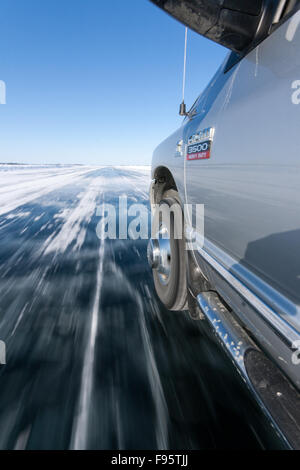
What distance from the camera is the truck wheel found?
1.87m

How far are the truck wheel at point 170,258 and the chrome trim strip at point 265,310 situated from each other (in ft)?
2.44

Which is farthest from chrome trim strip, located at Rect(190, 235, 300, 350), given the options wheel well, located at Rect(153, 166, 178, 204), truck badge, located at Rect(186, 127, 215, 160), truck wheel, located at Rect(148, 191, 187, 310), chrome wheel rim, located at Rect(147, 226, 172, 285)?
wheel well, located at Rect(153, 166, 178, 204)

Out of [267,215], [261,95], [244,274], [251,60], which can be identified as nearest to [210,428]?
[244,274]

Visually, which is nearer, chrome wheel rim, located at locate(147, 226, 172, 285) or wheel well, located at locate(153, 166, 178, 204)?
chrome wheel rim, located at locate(147, 226, 172, 285)

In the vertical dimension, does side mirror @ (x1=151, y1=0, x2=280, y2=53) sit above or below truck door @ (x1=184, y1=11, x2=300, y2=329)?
above

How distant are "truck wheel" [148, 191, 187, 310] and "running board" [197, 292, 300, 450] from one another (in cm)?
72

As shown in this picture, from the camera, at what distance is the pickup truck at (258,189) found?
712 millimetres

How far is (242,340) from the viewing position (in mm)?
A: 1028

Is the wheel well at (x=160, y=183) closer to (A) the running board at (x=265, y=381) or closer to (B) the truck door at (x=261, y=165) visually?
(B) the truck door at (x=261, y=165)

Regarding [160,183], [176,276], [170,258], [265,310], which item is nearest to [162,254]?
[170,258]

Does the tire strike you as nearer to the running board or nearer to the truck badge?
the truck badge

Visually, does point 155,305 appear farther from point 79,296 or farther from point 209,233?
point 209,233

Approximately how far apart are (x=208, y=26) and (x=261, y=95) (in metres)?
0.35

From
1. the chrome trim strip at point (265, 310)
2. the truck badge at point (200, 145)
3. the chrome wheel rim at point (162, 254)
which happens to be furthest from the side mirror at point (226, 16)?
the chrome wheel rim at point (162, 254)
